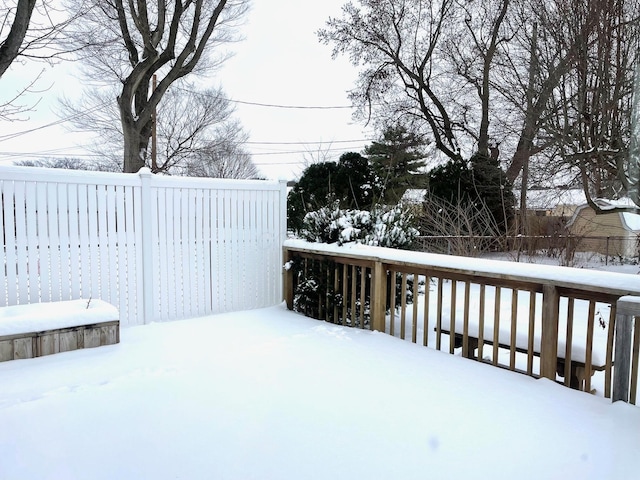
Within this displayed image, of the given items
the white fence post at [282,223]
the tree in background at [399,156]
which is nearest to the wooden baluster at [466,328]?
the white fence post at [282,223]

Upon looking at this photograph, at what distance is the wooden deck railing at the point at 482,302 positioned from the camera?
264 cm

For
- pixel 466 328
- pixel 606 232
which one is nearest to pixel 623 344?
pixel 466 328

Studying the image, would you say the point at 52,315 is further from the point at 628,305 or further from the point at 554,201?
the point at 554,201

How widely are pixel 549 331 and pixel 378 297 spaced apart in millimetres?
1468

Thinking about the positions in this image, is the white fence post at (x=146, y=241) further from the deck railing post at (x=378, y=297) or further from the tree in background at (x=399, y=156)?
the tree in background at (x=399, y=156)

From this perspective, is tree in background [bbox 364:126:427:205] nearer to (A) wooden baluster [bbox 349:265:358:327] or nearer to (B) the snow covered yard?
(A) wooden baluster [bbox 349:265:358:327]

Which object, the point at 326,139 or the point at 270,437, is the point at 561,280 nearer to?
the point at 270,437

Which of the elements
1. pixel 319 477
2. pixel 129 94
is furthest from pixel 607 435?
pixel 129 94

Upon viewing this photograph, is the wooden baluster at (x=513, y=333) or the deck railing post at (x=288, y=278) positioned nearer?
the wooden baluster at (x=513, y=333)

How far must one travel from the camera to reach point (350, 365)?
10.3 ft

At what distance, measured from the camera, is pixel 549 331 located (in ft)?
9.18

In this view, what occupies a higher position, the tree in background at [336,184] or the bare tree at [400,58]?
the bare tree at [400,58]

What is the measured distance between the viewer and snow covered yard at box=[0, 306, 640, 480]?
1888 mm

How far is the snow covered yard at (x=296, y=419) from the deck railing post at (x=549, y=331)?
0.48 ft
